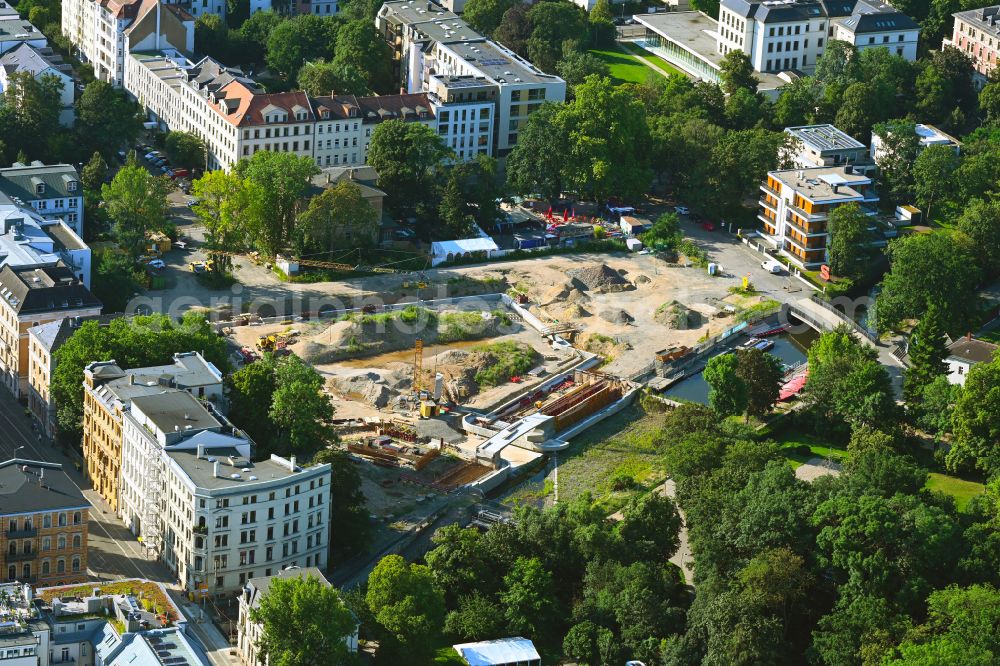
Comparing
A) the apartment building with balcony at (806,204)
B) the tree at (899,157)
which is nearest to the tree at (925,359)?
the apartment building with balcony at (806,204)

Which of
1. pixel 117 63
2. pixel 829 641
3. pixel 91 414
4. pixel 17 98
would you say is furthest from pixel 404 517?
pixel 117 63

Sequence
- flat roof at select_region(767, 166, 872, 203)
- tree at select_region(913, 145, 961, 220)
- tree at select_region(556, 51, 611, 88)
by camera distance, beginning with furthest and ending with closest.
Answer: tree at select_region(556, 51, 611, 88) < tree at select_region(913, 145, 961, 220) < flat roof at select_region(767, 166, 872, 203)

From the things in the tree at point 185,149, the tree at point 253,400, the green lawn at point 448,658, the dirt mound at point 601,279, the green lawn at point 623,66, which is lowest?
the green lawn at point 448,658

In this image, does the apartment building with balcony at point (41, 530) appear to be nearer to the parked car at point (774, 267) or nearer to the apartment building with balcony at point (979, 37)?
the parked car at point (774, 267)

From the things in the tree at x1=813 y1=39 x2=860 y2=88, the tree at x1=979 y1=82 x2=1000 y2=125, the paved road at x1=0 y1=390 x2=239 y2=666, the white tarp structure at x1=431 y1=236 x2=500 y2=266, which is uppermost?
the tree at x1=813 y1=39 x2=860 y2=88

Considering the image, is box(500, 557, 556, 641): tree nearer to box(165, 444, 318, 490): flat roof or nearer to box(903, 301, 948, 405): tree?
box(165, 444, 318, 490): flat roof

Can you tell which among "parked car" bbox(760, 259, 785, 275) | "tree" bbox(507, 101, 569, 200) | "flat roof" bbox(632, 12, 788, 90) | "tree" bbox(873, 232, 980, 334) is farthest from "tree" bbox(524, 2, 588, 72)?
"tree" bbox(873, 232, 980, 334)

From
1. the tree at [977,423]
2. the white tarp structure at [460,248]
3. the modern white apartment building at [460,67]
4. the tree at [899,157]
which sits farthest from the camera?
the modern white apartment building at [460,67]
